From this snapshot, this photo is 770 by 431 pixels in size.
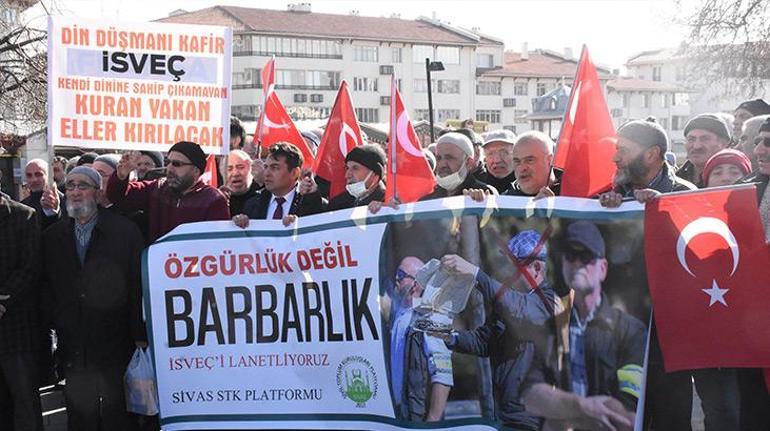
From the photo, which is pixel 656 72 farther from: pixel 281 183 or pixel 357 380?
pixel 357 380

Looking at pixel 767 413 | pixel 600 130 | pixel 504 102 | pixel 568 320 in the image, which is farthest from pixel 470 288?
pixel 504 102

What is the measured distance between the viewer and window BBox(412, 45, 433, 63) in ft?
278

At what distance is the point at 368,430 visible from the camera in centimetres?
529

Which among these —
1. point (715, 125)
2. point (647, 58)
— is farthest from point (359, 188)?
point (647, 58)

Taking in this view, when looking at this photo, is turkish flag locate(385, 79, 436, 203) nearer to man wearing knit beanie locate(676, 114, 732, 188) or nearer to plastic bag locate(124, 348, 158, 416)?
plastic bag locate(124, 348, 158, 416)

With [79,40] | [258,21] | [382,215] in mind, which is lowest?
[382,215]

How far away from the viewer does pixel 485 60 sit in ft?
303

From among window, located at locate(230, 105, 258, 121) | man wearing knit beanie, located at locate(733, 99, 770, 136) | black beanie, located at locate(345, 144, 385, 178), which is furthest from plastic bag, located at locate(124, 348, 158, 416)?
window, located at locate(230, 105, 258, 121)

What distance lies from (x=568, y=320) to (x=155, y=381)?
7.74 ft

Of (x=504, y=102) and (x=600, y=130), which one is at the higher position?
(x=504, y=102)

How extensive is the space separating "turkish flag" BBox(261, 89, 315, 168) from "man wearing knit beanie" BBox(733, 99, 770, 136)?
3.61 m

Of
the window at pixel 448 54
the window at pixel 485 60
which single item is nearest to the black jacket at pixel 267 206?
the window at pixel 448 54

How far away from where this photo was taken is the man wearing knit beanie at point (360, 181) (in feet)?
20.9

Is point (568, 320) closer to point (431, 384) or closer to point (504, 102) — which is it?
point (431, 384)
